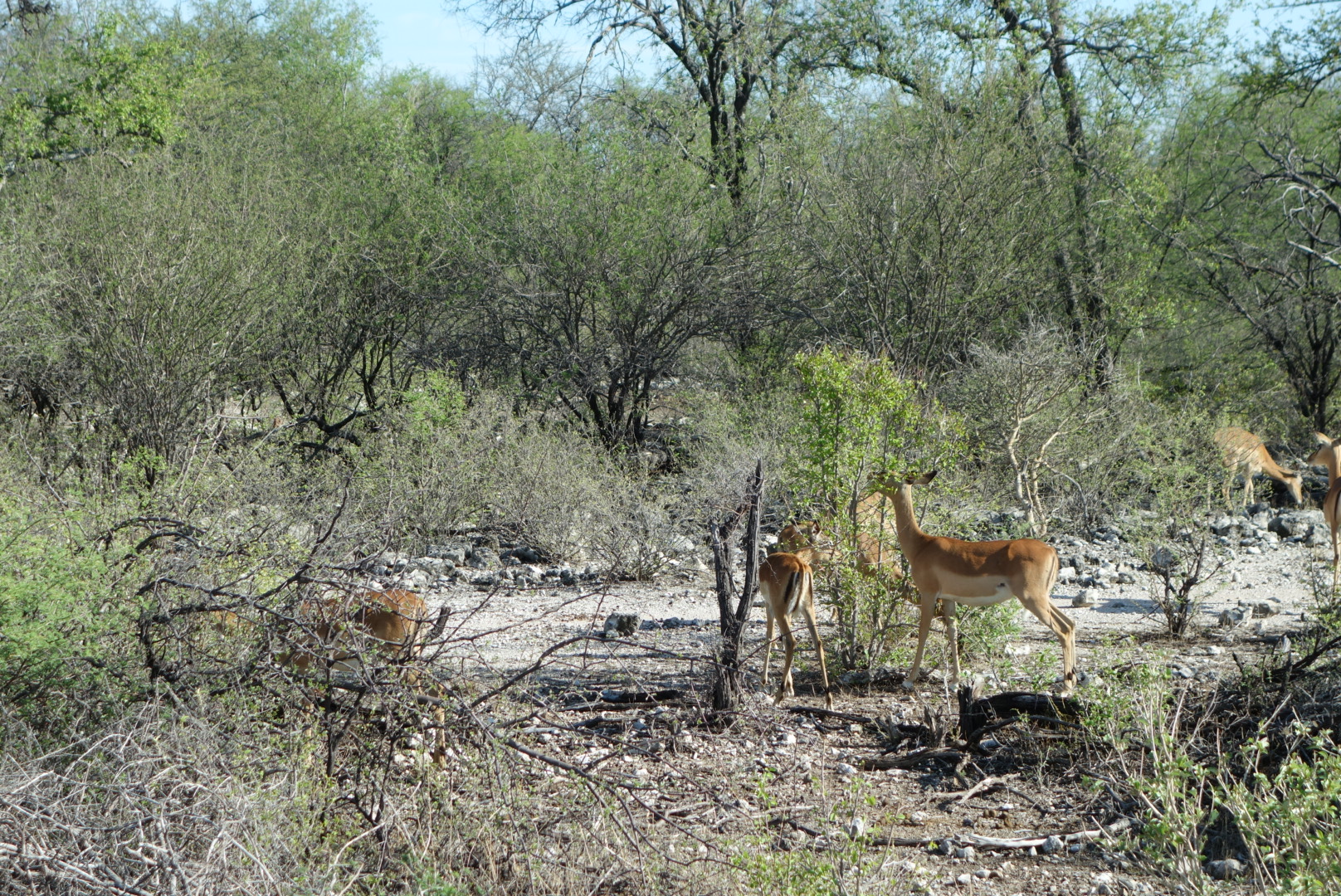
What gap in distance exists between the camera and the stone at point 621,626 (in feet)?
32.8

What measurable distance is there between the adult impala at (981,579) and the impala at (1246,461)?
8.90m

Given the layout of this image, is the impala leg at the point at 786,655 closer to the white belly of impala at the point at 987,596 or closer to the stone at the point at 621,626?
the white belly of impala at the point at 987,596

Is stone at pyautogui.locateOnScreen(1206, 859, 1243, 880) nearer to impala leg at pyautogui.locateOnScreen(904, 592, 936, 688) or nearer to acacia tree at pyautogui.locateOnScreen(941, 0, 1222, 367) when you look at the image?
impala leg at pyautogui.locateOnScreen(904, 592, 936, 688)

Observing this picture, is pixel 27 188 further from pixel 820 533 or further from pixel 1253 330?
pixel 1253 330

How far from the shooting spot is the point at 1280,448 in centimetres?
2017

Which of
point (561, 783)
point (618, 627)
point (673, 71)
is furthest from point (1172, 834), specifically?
point (673, 71)

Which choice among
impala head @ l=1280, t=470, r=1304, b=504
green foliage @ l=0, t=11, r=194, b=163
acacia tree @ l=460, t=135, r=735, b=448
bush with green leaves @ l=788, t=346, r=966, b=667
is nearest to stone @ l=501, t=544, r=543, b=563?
acacia tree @ l=460, t=135, r=735, b=448

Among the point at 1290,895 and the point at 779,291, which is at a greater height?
the point at 779,291

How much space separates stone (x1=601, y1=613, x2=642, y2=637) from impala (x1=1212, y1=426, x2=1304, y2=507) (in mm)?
9284

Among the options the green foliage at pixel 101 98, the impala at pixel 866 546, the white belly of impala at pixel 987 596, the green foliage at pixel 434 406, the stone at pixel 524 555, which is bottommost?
the stone at pixel 524 555

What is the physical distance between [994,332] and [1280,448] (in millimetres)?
6364

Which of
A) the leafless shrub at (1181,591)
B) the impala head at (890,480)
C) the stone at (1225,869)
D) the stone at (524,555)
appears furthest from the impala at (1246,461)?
the stone at (1225,869)

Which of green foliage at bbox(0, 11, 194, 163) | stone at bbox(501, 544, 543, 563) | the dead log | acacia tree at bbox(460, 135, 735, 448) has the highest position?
green foliage at bbox(0, 11, 194, 163)

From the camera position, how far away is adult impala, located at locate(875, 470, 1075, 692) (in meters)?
7.71
